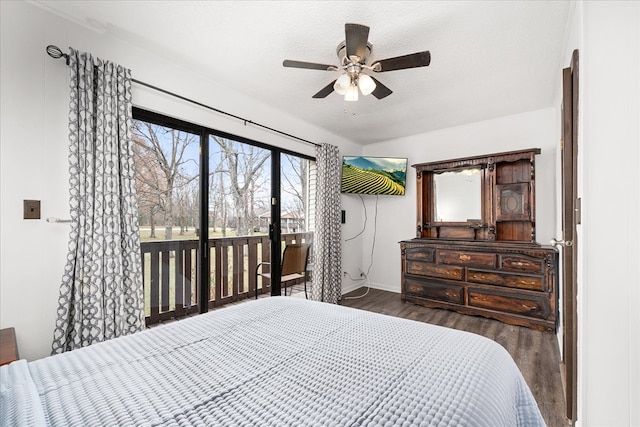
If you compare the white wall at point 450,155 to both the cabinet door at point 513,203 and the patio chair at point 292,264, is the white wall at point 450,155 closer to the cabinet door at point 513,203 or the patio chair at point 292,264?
the cabinet door at point 513,203

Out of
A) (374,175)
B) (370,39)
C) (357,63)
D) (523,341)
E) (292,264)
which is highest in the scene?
(370,39)

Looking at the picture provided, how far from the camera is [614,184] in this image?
1.18 metres

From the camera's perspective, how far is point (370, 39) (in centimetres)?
201

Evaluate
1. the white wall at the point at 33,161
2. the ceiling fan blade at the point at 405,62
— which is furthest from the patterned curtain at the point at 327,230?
the white wall at the point at 33,161

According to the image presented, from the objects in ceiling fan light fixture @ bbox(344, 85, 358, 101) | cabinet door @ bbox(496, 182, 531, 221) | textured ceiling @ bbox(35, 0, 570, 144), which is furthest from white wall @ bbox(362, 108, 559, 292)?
ceiling fan light fixture @ bbox(344, 85, 358, 101)

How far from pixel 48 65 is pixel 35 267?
1.26 m

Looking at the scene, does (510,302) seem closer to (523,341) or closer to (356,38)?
(523,341)

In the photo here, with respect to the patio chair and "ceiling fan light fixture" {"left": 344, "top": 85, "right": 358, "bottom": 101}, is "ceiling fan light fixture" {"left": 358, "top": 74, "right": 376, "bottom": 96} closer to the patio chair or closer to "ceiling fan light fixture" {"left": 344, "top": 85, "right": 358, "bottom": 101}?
"ceiling fan light fixture" {"left": 344, "top": 85, "right": 358, "bottom": 101}

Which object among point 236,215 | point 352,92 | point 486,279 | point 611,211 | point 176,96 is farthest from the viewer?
point 486,279

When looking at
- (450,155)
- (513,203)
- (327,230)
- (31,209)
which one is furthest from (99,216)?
(513,203)

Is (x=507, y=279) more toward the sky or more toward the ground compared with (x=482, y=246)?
more toward the ground

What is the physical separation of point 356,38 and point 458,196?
2873 mm

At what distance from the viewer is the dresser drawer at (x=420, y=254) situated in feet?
11.7

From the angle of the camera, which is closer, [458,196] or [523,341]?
[523,341]
